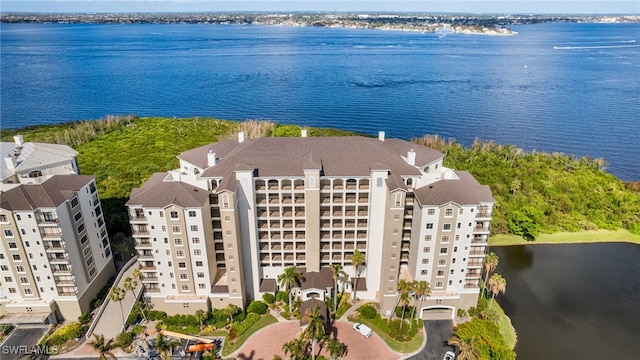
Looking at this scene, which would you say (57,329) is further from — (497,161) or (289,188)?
(497,161)

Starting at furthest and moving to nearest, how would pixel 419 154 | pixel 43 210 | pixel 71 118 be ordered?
pixel 71 118 < pixel 419 154 < pixel 43 210

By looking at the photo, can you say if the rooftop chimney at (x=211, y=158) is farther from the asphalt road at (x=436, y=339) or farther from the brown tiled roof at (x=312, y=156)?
the asphalt road at (x=436, y=339)

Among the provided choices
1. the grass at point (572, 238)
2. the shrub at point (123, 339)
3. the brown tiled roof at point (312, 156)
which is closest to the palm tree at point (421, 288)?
the brown tiled roof at point (312, 156)

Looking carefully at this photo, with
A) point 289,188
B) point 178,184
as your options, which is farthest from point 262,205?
point 178,184

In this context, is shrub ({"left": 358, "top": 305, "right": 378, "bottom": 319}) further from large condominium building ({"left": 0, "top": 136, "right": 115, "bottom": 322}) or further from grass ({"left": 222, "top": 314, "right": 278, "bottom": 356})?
large condominium building ({"left": 0, "top": 136, "right": 115, "bottom": 322})

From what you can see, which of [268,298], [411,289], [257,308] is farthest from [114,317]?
[411,289]

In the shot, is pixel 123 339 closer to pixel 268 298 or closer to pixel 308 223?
pixel 268 298
